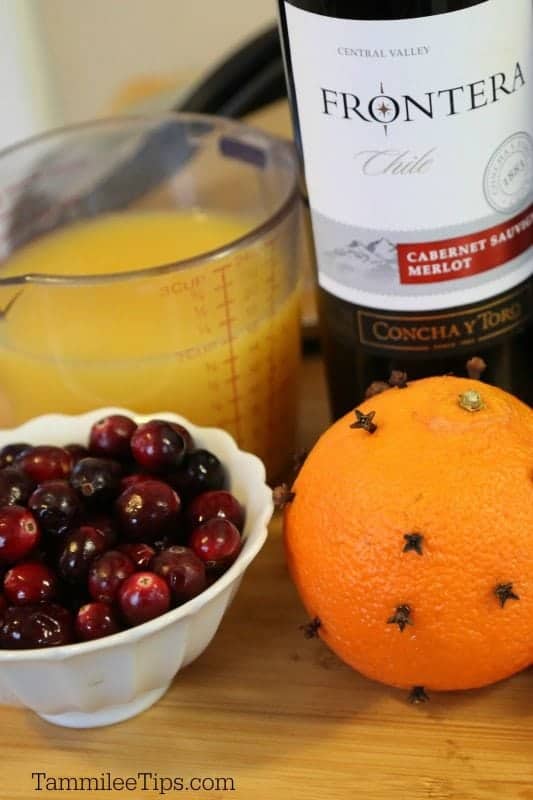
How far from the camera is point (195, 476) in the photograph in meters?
0.58

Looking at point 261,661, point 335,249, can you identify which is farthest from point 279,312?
point 261,661

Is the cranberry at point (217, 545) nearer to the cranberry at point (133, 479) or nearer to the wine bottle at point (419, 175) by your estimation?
the cranberry at point (133, 479)

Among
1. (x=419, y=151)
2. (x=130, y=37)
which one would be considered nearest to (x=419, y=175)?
(x=419, y=151)

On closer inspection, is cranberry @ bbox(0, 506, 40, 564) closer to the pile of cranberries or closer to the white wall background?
the pile of cranberries

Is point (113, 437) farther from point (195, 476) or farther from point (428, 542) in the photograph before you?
point (428, 542)

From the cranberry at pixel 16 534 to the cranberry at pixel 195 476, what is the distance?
0.08m

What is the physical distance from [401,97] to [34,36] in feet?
2.50

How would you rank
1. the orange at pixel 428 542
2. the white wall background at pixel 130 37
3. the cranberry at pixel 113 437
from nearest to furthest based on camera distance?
the orange at pixel 428 542, the cranberry at pixel 113 437, the white wall background at pixel 130 37

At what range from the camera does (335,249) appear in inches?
24.0

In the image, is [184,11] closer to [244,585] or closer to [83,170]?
[83,170]

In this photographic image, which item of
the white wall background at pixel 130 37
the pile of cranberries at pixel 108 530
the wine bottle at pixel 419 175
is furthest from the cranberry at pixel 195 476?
the white wall background at pixel 130 37

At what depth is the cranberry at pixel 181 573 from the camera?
51 centimetres

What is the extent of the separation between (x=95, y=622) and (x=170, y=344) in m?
0.20

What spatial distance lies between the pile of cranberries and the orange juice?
0.07 metres
